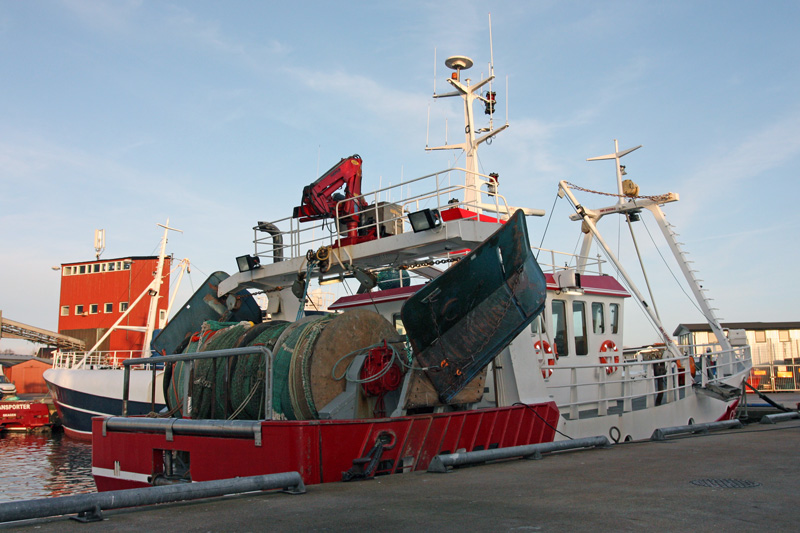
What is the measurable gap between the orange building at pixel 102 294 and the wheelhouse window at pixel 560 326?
1330 inches

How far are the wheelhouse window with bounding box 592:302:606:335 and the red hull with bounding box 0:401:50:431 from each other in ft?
78.5

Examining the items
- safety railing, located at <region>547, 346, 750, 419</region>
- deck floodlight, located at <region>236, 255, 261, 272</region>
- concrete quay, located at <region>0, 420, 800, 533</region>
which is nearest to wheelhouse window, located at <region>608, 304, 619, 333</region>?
safety railing, located at <region>547, 346, 750, 419</region>

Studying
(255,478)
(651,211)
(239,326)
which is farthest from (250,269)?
(651,211)

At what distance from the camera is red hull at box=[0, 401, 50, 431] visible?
25.9 meters

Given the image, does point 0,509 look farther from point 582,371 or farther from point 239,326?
point 582,371

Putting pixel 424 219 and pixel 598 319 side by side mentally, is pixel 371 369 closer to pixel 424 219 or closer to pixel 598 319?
pixel 424 219

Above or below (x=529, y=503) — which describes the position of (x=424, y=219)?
above

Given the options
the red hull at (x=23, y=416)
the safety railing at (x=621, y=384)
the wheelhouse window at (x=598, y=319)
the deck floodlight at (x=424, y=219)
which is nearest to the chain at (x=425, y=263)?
the deck floodlight at (x=424, y=219)

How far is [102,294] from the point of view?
41812 millimetres

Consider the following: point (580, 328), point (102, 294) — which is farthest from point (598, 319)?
point (102, 294)

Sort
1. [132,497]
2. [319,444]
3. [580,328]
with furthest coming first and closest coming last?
[580,328], [319,444], [132,497]

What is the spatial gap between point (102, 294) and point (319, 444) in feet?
131

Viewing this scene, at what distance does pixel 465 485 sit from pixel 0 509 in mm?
3778

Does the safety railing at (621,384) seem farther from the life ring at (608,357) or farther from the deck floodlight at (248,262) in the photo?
the deck floodlight at (248,262)
